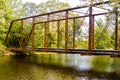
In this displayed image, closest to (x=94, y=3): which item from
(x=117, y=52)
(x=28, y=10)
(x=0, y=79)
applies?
(x=117, y=52)

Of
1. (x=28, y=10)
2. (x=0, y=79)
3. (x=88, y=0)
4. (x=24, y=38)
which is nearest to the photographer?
(x=0, y=79)

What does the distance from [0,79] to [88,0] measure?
8.13 m

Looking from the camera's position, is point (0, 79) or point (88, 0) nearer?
point (0, 79)

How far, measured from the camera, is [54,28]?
4316cm

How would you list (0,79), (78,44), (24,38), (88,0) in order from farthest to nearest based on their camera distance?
1. (24,38)
2. (78,44)
3. (88,0)
4. (0,79)

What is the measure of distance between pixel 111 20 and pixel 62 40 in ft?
73.5

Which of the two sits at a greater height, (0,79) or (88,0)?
(88,0)

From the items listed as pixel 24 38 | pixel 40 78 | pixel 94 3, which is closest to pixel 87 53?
pixel 94 3

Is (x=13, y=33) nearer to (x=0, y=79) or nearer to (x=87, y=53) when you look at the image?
(x=87, y=53)

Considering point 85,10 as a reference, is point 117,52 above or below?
below

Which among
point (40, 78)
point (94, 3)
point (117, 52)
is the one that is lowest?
point (40, 78)

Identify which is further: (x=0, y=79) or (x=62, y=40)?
(x=62, y=40)

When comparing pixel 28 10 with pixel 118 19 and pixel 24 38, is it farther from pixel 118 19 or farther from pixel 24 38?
pixel 118 19

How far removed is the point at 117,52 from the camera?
60.1 feet
